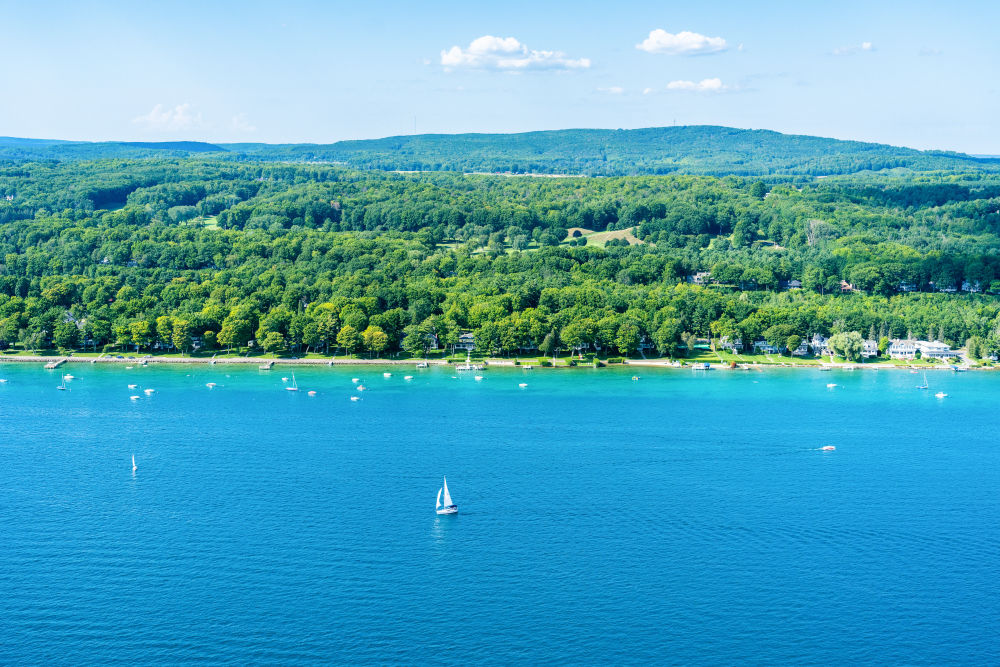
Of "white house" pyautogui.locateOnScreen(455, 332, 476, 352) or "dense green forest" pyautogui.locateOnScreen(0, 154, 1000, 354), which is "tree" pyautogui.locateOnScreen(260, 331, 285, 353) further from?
"white house" pyautogui.locateOnScreen(455, 332, 476, 352)

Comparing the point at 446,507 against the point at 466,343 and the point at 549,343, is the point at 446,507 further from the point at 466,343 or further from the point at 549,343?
the point at 466,343

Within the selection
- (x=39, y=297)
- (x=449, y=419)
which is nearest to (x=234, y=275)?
(x=39, y=297)

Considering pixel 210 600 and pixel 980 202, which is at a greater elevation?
pixel 980 202

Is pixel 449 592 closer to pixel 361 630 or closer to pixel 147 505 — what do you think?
pixel 361 630

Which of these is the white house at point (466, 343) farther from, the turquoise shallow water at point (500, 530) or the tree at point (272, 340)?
the turquoise shallow water at point (500, 530)

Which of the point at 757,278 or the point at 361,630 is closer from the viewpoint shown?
the point at 361,630

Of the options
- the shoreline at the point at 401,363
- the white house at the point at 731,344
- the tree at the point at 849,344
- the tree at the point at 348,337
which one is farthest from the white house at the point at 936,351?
the tree at the point at 348,337
